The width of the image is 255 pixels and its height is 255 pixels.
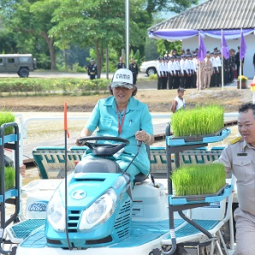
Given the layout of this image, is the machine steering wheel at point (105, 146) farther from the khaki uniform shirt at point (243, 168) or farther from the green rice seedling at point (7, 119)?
the khaki uniform shirt at point (243, 168)

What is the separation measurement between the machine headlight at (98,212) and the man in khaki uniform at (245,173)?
3.71 feet

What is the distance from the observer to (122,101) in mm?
6922

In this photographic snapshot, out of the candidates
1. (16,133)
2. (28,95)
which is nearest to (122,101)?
(16,133)

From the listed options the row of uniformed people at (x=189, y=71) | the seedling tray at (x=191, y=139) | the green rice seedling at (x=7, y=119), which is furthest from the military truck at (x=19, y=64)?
the seedling tray at (x=191, y=139)

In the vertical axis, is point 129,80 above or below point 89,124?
above

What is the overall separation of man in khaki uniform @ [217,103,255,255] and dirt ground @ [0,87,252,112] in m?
21.1

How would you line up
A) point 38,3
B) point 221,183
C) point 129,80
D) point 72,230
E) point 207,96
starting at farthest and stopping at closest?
point 38,3 → point 207,96 → point 129,80 → point 221,183 → point 72,230

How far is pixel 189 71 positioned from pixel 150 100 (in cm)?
574

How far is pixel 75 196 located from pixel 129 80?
151 centimetres

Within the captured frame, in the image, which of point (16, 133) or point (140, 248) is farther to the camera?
point (16, 133)

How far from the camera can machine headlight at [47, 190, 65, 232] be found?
566 centimetres

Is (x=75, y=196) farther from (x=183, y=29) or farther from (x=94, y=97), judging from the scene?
(x=183, y=29)

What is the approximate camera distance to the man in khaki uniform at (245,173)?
608 centimetres

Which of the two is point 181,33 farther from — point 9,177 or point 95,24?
point 9,177
